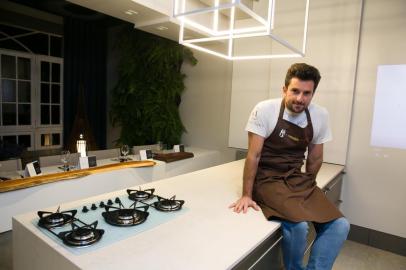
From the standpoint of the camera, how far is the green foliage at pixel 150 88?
4.01 metres

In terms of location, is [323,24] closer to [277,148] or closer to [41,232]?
[277,148]

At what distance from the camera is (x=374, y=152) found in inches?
104

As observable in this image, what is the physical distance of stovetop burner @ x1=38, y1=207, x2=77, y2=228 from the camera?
3.76 feet

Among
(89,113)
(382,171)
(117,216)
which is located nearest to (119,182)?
(117,216)

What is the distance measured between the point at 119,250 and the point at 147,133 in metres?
3.28

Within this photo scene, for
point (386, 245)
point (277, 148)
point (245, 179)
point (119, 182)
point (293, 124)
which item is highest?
point (293, 124)

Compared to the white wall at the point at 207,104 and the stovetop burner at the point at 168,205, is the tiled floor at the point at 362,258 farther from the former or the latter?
the white wall at the point at 207,104

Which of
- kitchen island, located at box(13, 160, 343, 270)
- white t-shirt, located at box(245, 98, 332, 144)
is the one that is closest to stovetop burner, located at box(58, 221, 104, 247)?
kitchen island, located at box(13, 160, 343, 270)

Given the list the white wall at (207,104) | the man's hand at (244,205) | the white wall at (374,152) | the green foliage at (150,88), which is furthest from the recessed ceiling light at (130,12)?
the white wall at (374,152)

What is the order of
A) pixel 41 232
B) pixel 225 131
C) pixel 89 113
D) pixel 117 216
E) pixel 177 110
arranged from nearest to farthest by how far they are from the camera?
pixel 41 232 → pixel 117 216 → pixel 225 131 → pixel 177 110 → pixel 89 113

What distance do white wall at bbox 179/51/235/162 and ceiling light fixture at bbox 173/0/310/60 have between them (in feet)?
1.02

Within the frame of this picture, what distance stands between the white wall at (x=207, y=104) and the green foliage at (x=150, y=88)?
0.39ft

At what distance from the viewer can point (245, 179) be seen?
158 centimetres

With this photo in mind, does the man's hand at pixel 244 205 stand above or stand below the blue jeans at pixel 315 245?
above
